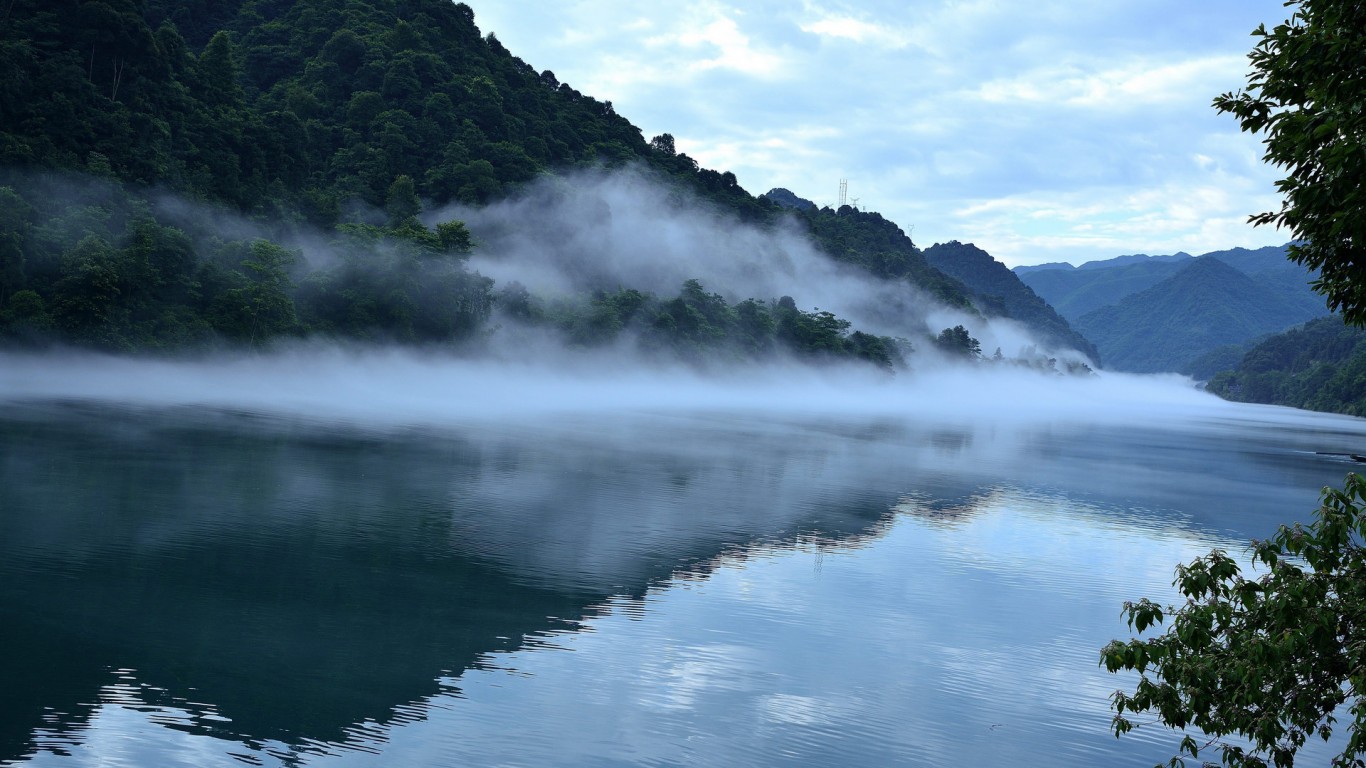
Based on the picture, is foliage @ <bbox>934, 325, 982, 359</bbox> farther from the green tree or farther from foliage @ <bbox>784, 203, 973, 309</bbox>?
the green tree

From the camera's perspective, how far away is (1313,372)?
161750 millimetres

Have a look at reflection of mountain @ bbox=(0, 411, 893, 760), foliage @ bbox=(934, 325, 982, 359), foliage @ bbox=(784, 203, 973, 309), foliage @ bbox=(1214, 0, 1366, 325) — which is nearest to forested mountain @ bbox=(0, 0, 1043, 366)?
reflection of mountain @ bbox=(0, 411, 893, 760)

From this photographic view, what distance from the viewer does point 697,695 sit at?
13820 millimetres

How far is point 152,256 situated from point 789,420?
39712mm

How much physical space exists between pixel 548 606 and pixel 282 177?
72.2 metres

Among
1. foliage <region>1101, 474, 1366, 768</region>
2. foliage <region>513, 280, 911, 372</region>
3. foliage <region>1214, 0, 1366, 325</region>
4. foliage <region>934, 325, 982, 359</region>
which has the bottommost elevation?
foliage <region>1101, 474, 1366, 768</region>

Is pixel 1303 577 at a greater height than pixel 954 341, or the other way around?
pixel 954 341

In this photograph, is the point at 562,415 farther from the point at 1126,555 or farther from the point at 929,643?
the point at 929,643

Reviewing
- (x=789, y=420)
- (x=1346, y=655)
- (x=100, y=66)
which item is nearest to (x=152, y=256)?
(x=100, y=66)

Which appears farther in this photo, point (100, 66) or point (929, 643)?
point (100, 66)

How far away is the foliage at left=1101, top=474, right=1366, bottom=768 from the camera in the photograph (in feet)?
22.4

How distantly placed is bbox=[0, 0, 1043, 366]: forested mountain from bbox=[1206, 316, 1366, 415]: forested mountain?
62630 mm

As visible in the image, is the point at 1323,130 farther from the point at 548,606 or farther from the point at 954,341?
the point at 954,341

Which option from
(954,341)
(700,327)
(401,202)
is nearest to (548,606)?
(401,202)
